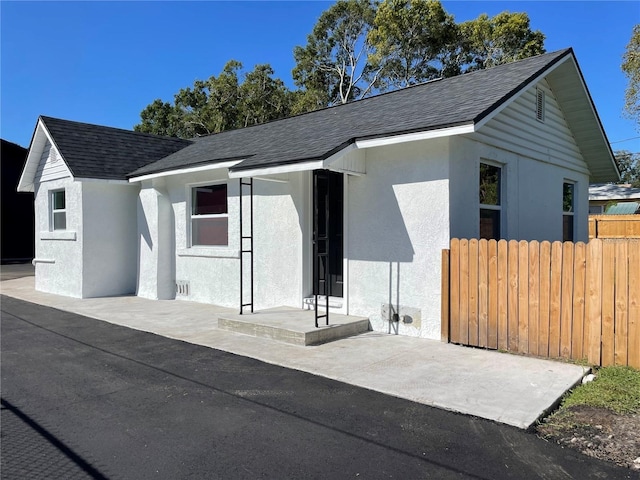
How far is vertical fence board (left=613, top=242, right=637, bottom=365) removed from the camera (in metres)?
5.25

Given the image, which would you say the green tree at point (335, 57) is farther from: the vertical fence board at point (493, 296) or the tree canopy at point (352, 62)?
the vertical fence board at point (493, 296)

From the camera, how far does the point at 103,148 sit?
1277 centimetres

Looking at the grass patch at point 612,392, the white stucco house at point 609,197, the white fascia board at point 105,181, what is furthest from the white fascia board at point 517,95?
the white stucco house at point 609,197

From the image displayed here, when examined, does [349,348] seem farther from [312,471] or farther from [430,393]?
[312,471]

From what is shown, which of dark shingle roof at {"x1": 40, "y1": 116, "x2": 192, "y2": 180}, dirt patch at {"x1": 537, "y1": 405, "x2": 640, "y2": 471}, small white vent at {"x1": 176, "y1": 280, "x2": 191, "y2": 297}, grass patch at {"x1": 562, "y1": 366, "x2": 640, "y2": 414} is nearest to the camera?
dirt patch at {"x1": 537, "y1": 405, "x2": 640, "y2": 471}

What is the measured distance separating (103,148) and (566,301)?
12.0m

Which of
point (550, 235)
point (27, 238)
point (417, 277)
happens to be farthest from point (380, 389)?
point (27, 238)

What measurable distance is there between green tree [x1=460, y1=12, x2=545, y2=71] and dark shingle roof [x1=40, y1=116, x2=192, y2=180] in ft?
65.4

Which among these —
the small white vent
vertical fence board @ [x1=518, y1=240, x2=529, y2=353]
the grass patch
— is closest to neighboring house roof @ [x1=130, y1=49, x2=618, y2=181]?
vertical fence board @ [x1=518, y1=240, x2=529, y2=353]

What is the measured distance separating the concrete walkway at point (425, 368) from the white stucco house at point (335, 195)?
84 cm

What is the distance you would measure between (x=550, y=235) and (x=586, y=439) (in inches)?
287

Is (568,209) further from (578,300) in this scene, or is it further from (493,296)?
(578,300)

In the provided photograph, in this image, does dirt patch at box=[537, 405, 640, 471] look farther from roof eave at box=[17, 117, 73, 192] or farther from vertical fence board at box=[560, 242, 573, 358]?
roof eave at box=[17, 117, 73, 192]

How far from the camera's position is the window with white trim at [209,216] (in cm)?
1038
